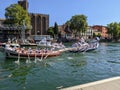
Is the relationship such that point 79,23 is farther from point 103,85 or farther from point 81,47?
point 103,85

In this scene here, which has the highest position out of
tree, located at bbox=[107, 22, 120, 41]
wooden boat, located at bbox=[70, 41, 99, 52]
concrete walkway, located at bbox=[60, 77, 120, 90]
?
tree, located at bbox=[107, 22, 120, 41]

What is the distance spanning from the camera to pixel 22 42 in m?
93.1

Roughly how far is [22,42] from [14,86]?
7377 cm

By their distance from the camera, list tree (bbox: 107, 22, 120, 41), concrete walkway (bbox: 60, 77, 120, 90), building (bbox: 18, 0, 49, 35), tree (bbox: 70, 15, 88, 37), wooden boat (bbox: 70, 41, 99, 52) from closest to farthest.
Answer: concrete walkway (bbox: 60, 77, 120, 90) < wooden boat (bbox: 70, 41, 99, 52) < building (bbox: 18, 0, 49, 35) < tree (bbox: 70, 15, 88, 37) < tree (bbox: 107, 22, 120, 41)

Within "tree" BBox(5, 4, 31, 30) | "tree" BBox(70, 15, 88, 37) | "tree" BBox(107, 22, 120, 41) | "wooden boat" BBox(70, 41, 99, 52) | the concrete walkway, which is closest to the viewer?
the concrete walkway

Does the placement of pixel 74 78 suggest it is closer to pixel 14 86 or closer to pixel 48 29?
pixel 14 86

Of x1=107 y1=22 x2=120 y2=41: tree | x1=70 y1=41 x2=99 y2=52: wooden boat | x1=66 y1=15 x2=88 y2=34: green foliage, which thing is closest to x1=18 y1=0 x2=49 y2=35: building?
x1=66 y1=15 x2=88 y2=34: green foliage

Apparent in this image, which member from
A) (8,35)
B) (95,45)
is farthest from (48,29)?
(95,45)

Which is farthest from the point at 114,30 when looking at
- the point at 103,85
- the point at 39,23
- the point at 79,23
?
the point at 103,85

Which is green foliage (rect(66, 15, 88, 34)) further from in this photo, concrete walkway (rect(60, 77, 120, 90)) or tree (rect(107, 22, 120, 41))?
concrete walkway (rect(60, 77, 120, 90))

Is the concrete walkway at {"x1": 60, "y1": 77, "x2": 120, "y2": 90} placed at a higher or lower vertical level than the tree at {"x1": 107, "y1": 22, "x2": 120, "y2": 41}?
lower

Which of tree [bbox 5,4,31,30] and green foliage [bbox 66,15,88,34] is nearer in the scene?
tree [bbox 5,4,31,30]

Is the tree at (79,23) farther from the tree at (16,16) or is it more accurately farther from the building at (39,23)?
the tree at (16,16)

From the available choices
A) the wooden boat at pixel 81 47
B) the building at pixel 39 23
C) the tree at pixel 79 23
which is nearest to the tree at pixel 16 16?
the building at pixel 39 23
